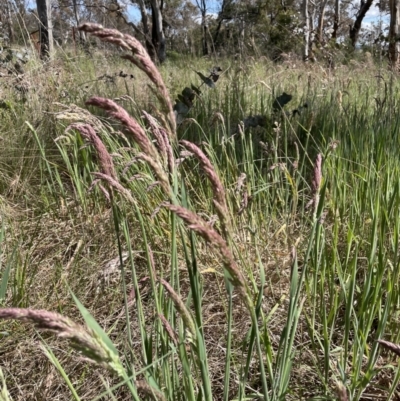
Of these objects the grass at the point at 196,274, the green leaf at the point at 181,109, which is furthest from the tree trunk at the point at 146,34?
the grass at the point at 196,274

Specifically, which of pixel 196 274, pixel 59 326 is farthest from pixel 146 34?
pixel 59 326

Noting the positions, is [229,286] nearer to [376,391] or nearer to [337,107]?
[376,391]

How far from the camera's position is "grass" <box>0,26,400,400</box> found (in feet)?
1.71

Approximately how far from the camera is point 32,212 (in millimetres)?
1733

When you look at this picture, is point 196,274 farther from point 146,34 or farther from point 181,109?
point 146,34

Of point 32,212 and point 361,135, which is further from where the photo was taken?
point 32,212

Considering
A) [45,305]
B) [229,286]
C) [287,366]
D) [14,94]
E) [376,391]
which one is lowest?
[376,391]

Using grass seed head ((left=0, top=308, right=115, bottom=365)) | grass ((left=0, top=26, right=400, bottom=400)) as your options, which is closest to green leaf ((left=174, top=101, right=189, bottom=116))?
grass ((left=0, top=26, right=400, bottom=400))

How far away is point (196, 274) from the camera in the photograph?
55 centimetres

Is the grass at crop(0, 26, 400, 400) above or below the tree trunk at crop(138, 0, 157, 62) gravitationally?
below

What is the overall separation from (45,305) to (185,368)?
67cm

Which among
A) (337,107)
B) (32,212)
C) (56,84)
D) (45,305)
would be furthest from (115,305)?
(56,84)

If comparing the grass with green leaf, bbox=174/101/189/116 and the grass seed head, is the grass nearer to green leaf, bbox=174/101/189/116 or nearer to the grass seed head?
the grass seed head

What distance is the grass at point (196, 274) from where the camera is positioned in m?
0.52
